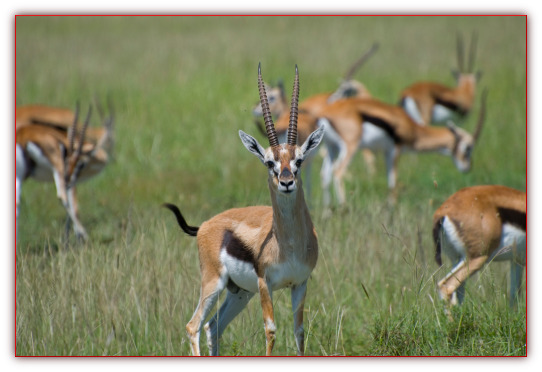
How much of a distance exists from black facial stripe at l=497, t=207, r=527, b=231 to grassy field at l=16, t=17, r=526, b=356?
20.2 inches

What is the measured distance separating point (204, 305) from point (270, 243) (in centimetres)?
55

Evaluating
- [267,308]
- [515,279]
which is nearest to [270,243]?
[267,308]

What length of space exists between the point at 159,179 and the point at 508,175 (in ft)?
13.7

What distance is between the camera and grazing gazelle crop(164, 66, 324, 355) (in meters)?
3.70

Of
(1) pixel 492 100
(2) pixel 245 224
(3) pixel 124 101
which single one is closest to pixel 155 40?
(3) pixel 124 101

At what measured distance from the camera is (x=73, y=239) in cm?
612

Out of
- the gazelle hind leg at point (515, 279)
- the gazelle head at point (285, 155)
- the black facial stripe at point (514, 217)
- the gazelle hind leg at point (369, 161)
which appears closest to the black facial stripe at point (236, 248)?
the gazelle head at point (285, 155)

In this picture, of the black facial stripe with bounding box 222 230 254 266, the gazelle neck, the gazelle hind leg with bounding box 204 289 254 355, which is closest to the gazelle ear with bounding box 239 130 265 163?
the black facial stripe with bounding box 222 230 254 266

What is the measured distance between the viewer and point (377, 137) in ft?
30.3

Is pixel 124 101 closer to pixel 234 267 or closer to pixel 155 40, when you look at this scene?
pixel 155 40

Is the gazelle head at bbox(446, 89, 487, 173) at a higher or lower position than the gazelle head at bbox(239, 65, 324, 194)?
higher

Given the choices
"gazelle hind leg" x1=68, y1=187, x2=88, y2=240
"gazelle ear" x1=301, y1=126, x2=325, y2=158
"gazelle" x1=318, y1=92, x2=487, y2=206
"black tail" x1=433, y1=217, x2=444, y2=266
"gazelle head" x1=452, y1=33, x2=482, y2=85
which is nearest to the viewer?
"gazelle ear" x1=301, y1=126, x2=325, y2=158

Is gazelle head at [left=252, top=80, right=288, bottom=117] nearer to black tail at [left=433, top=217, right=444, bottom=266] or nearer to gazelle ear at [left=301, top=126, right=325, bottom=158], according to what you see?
black tail at [left=433, top=217, right=444, bottom=266]

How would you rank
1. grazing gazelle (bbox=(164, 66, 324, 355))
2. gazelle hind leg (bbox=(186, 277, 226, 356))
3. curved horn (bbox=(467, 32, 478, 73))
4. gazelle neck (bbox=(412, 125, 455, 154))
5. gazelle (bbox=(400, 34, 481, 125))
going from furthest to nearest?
A: 1. gazelle (bbox=(400, 34, 481, 125))
2. curved horn (bbox=(467, 32, 478, 73))
3. gazelle neck (bbox=(412, 125, 455, 154))
4. gazelle hind leg (bbox=(186, 277, 226, 356))
5. grazing gazelle (bbox=(164, 66, 324, 355))
